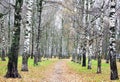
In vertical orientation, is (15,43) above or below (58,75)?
above

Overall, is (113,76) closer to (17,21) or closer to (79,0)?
(17,21)

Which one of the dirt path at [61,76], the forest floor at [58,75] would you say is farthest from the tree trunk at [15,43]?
the dirt path at [61,76]

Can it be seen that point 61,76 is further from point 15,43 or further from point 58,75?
point 15,43

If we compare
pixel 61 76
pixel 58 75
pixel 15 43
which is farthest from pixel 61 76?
pixel 15 43

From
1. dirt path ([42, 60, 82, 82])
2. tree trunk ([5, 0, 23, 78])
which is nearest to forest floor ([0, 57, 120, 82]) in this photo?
dirt path ([42, 60, 82, 82])

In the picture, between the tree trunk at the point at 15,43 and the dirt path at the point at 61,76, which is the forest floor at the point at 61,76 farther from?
the tree trunk at the point at 15,43

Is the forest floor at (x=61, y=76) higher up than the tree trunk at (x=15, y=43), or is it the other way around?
the tree trunk at (x=15, y=43)

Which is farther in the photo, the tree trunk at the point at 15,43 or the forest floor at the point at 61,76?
the forest floor at the point at 61,76

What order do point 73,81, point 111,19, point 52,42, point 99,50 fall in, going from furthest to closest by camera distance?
point 52,42 → point 99,50 → point 111,19 → point 73,81

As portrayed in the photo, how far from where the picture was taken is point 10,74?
1762 centimetres

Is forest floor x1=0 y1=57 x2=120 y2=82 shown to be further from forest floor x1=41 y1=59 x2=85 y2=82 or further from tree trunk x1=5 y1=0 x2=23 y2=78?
tree trunk x1=5 y1=0 x2=23 y2=78

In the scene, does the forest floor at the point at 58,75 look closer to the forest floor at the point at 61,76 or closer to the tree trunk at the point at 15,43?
the forest floor at the point at 61,76

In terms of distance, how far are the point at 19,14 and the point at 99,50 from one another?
9.55 m

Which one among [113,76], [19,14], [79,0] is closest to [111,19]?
[113,76]
